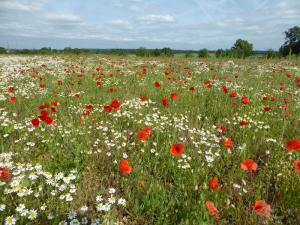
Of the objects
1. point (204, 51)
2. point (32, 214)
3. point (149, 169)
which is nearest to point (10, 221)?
point (32, 214)

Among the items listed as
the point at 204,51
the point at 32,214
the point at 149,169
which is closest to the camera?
the point at 32,214

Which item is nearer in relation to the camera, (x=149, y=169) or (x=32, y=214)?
(x=32, y=214)

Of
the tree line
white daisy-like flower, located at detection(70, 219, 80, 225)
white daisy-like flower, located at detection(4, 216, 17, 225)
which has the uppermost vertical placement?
the tree line

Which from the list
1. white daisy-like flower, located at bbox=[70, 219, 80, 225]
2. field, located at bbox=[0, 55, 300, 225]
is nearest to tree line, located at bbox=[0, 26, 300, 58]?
field, located at bbox=[0, 55, 300, 225]

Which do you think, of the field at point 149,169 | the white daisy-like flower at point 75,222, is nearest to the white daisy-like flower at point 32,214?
the field at point 149,169

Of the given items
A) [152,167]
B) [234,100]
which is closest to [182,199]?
[152,167]

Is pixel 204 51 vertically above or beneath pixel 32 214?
above

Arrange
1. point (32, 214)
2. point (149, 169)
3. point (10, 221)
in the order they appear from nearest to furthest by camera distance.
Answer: point (10, 221)
point (32, 214)
point (149, 169)

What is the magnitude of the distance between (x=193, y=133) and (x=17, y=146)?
2.90 meters

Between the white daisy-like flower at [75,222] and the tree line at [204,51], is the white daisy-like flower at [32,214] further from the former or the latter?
the tree line at [204,51]

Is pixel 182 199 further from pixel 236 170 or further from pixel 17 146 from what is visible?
pixel 17 146

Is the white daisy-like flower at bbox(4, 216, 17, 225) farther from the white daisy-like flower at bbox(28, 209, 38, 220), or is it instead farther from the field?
the white daisy-like flower at bbox(28, 209, 38, 220)

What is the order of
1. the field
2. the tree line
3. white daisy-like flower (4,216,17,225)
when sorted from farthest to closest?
the tree line → the field → white daisy-like flower (4,216,17,225)

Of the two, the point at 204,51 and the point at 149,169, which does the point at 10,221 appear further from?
the point at 204,51
